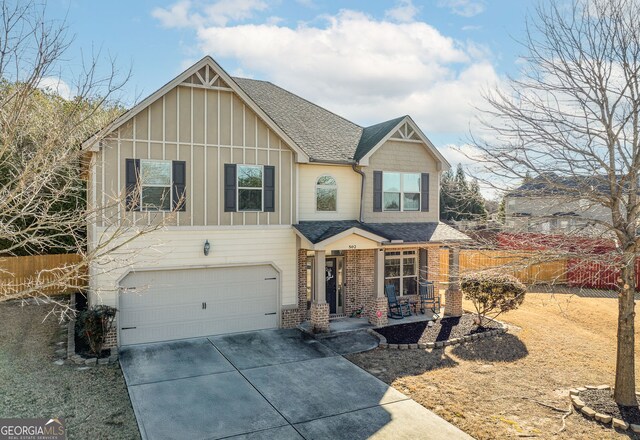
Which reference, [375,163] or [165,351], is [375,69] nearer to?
[375,163]

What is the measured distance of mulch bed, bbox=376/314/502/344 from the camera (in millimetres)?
13391

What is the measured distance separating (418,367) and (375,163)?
795cm

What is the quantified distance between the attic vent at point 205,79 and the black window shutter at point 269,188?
9.83ft

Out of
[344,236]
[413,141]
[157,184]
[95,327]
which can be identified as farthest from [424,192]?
[95,327]

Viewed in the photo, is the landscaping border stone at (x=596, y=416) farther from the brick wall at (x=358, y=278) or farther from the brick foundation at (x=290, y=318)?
the brick foundation at (x=290, y=318)

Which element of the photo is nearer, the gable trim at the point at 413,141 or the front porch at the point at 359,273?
the front porch at the point at 359,273

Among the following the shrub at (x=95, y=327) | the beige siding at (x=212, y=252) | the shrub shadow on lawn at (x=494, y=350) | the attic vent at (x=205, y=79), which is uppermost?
the attic vent at (x=205, y=79)

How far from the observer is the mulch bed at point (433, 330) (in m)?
13.4

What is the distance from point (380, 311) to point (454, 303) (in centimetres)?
342

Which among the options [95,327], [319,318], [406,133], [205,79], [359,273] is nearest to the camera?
[95,327]

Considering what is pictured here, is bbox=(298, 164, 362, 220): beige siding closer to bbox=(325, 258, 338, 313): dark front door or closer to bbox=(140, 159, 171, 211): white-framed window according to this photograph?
bbox=(325, 258, 338, 313): dark front door

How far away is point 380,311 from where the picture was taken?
14.8 meters

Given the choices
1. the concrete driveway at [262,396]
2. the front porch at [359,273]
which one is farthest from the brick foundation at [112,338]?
the front porch at [359,273]

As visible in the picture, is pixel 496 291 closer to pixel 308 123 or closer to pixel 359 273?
pixel 359 273
